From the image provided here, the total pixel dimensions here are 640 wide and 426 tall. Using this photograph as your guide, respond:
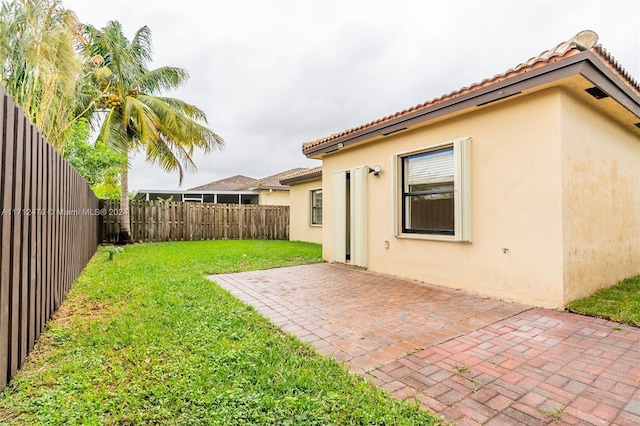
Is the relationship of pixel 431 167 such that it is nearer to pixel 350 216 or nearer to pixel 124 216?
pixel 350 216

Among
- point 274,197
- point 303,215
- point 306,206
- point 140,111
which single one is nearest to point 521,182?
point 306,206

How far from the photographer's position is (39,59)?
5207 mm

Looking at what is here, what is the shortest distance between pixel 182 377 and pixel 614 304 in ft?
18.0

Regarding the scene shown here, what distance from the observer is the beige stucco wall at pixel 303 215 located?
543 inches

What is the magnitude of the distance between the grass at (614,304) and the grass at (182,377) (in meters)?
3.44

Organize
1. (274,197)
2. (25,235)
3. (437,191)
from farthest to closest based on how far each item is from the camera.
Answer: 1. (274,197)
2. (437,191)
3. (25,235)

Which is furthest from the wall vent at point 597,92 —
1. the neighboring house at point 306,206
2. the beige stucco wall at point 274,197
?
the beige stucco wall at point 274,197

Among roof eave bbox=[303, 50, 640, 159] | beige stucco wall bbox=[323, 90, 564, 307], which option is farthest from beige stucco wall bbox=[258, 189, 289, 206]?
beige stucco wall bbox=[323, 90, 564, 307]

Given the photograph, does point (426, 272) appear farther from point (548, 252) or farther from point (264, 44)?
point (264, 44)

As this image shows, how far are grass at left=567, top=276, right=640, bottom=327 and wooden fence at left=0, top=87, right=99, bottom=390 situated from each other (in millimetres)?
5951

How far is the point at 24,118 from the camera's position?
8.71ft

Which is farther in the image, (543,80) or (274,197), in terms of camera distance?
(274,197)

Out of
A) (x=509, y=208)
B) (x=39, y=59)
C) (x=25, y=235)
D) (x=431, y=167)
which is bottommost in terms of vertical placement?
(x=25, y=235)

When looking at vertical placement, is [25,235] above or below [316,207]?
below
